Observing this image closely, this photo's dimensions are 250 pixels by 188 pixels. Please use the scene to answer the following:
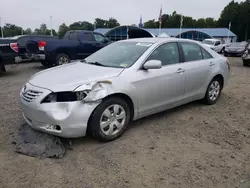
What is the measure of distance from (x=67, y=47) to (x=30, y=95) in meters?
7.03

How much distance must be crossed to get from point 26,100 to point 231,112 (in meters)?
3.97

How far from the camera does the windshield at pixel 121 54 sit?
3841mm

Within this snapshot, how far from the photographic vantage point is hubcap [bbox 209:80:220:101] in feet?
17.0

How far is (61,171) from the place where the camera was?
2766 millimetres

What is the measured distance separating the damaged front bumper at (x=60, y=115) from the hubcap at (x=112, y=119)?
0.24 meters

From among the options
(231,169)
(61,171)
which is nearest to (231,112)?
(231,169)

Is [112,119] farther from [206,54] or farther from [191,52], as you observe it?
[206,54]

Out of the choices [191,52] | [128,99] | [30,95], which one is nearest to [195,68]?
[191,52]

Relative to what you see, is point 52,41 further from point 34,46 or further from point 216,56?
point 216,56

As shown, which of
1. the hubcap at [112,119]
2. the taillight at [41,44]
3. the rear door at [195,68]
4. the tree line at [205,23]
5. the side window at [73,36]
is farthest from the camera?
the tree line at [205,23]

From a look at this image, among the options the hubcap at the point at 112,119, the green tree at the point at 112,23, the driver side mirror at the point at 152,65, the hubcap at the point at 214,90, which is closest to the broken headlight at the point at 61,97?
the hubcap at the point at 112,119

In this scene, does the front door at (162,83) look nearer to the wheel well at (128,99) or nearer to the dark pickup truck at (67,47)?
the wheel well at (128,99)

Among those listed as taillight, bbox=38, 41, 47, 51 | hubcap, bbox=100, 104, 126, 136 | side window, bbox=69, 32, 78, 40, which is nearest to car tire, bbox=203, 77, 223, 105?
hubcap, bbox=100, 104, 126, 136

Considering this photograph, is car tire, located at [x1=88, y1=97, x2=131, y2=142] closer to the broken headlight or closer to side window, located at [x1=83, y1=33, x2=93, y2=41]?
the broken headlight
